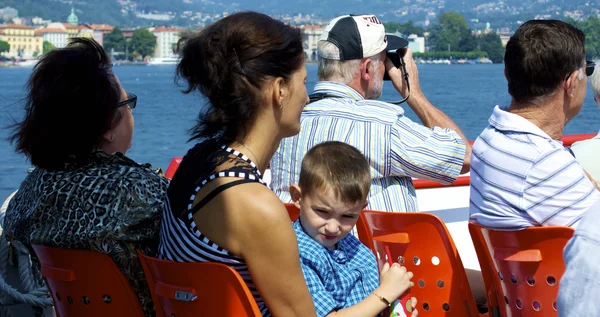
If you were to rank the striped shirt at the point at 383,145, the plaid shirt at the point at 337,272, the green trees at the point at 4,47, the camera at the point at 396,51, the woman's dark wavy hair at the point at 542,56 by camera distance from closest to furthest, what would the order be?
1. the plaid shirt at the point at 337,272
2. the woman's dark wavy hair at the point at 542,56
3. the striped shirt at the point at 383,145
4. the camera at the point at 396,51
5. the green trees at the point at 4,47

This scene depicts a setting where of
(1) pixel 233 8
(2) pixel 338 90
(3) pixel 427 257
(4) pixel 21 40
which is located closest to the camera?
(3) pixel 427 257

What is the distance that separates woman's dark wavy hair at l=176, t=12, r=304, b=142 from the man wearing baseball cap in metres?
0.81

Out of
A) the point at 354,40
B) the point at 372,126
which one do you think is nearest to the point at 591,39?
the point at 354,40

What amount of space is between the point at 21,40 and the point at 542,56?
131282mm

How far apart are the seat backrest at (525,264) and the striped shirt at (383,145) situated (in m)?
0.45

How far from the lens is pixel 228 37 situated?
204 cm

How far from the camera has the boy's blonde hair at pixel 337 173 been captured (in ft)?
7.43

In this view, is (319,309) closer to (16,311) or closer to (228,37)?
(228,37)

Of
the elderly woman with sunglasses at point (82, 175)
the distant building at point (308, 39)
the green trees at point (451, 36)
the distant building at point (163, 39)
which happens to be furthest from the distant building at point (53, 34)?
the elderly woman with sunglasses at point (82, 175)

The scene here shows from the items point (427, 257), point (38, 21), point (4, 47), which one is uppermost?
point (427, 257)

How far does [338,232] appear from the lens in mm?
2275

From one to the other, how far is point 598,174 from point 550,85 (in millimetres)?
701

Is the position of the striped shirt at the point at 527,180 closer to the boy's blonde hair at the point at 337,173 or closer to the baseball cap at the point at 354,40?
the boy's blonde hair at the point at 337,173

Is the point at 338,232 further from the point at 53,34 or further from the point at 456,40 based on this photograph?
the point at 53,34
